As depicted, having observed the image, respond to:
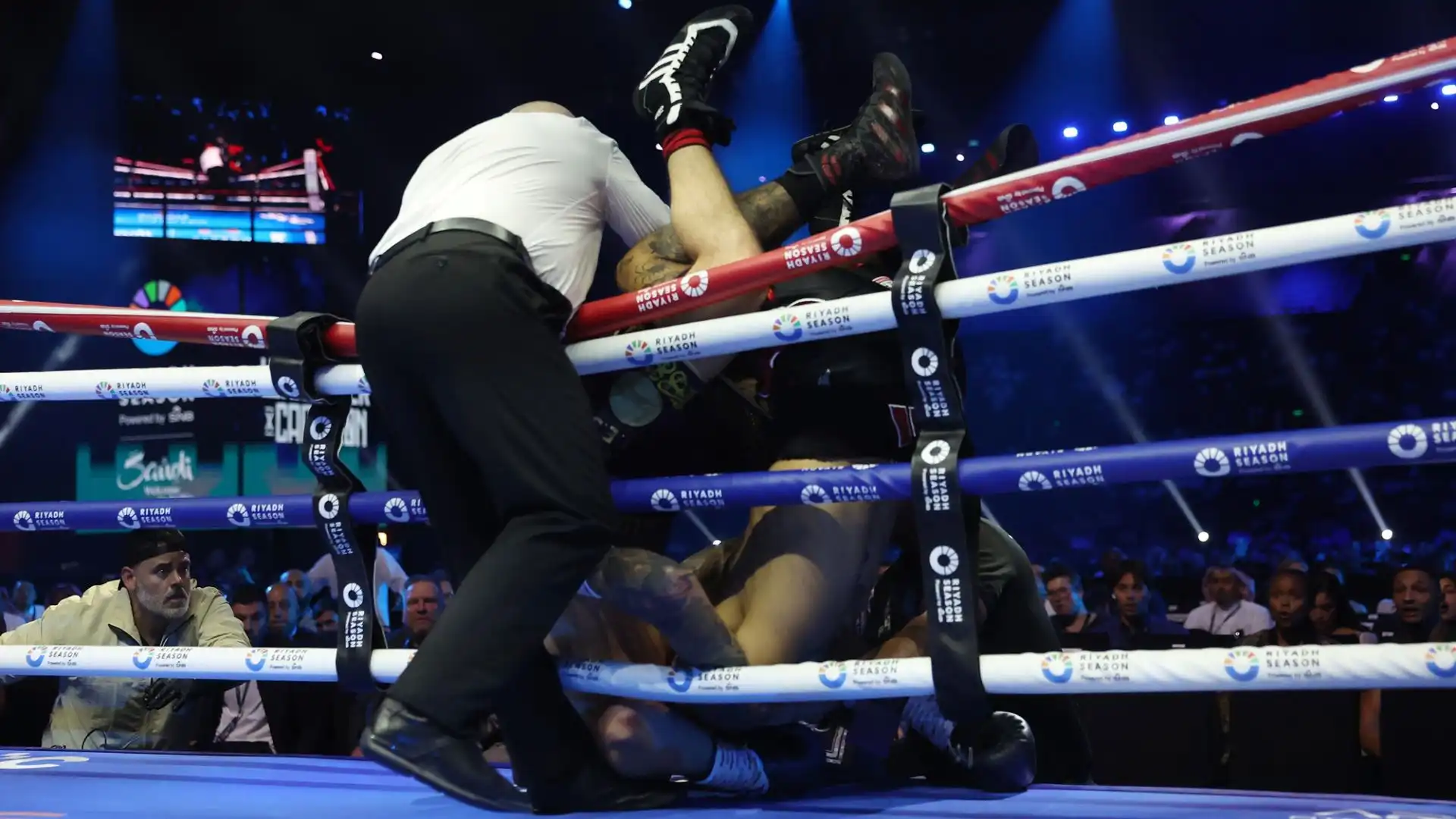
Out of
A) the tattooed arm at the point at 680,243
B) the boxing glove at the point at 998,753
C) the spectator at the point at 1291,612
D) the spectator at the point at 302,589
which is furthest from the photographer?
the spectator at the point at 302,589

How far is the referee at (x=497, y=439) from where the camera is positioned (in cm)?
160

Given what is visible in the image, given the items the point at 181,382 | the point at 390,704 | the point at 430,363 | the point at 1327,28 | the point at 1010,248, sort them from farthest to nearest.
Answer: the point at 1010,248, the point at 1327,28, the point at 181,382, the point at 430,363, the point at 390,704

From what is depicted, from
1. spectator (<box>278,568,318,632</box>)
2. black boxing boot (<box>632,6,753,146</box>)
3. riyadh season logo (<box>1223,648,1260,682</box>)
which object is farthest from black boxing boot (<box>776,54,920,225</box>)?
spectator (<box>278,568,318,632</box>)

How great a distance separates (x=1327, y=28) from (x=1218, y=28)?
0.72 metres

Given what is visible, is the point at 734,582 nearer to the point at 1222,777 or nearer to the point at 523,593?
the point at 523,593

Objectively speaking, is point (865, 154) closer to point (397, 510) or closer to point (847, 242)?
point (847, 242)

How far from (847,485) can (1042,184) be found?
475 mm

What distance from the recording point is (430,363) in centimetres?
168

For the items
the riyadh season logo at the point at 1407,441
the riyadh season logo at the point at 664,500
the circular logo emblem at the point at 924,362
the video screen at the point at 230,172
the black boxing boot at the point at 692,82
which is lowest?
the riyadh season logo at the point at 1407,441

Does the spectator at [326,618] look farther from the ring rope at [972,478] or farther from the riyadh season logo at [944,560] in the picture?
the riyadh season logo at [944,560]

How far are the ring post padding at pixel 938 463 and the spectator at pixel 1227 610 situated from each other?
4.08 metres

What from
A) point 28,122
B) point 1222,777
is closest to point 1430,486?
point 1222,777

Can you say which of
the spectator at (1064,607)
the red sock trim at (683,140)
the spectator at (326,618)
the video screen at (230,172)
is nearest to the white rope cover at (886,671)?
the red sock trim at (683,140)

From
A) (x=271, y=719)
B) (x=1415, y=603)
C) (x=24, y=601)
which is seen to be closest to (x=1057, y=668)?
(x=271, y=719)
